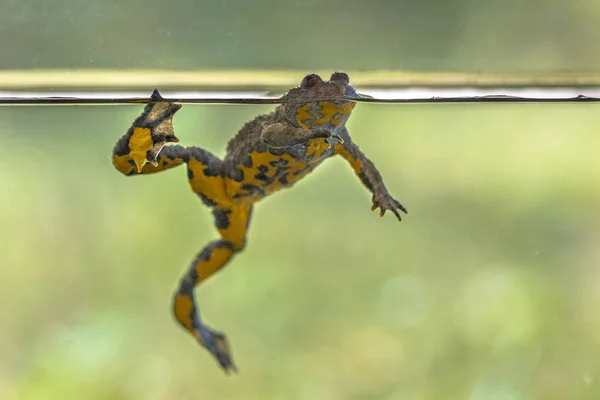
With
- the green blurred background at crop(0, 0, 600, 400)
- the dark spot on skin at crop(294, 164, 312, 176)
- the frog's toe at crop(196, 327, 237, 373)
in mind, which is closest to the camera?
the dark spot on skin at crop(294, 164, 312, 176)

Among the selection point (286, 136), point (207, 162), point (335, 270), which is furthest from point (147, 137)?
point (335, 270)

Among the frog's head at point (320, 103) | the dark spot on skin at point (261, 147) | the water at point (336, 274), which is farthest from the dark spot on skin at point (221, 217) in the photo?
the water at point (336, 274)

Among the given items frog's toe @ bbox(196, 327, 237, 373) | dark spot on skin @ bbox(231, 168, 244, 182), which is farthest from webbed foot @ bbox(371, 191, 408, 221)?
frog's toe @ bbox(196, 327, 237, 373)

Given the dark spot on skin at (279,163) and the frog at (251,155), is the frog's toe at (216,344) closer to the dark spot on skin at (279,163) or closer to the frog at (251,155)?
the frog at (251,155)

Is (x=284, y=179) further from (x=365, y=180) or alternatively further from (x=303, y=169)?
(x=365, y=180)

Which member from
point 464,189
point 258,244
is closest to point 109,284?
point 258,244

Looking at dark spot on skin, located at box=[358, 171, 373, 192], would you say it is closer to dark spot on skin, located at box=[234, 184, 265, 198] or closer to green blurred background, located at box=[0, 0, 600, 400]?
dark spot on skin, located at box=[234, 184, 265, 198]

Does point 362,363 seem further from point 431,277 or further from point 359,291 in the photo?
point 431,277
